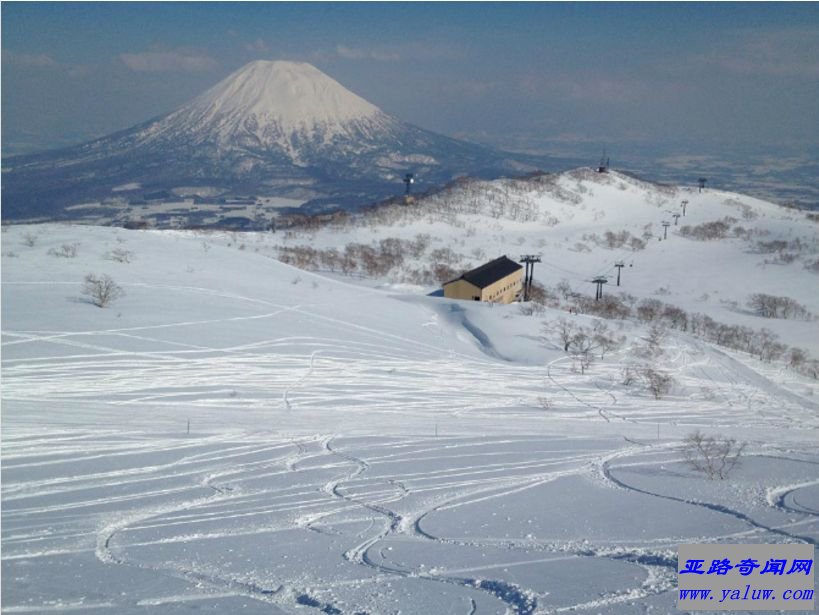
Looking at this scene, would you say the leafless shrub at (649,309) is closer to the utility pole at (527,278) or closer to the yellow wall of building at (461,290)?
the utility pole at (527,278)

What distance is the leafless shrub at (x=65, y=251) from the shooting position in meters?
17.4

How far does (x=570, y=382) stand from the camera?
44.9 ft

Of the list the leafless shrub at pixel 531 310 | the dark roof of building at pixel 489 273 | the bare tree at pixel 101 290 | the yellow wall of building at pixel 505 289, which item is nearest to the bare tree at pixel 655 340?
the leafless shrub at pixel 531 310

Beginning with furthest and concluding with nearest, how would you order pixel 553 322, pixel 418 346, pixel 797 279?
pixel 797 279 → pixel 553 322 → pixel 418 346

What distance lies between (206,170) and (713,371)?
2341 inches

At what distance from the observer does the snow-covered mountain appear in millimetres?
54141

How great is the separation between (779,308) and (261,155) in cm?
6177

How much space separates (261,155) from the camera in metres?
76.3

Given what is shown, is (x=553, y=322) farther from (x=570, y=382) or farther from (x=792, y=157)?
(x=792, y=157)

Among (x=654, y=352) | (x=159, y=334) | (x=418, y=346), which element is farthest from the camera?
(x=654, y=352)

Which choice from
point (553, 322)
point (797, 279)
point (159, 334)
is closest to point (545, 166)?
point (797, 279)

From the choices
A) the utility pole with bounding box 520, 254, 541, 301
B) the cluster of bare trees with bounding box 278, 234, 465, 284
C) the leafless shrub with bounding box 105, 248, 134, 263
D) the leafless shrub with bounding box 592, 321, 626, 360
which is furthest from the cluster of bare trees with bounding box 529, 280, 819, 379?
the leafless shrub with bounding box 105, 248, 134, 263

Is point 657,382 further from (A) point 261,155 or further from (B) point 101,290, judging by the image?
(A) point 261,155

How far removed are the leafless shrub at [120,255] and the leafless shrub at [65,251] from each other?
2.92 feet
